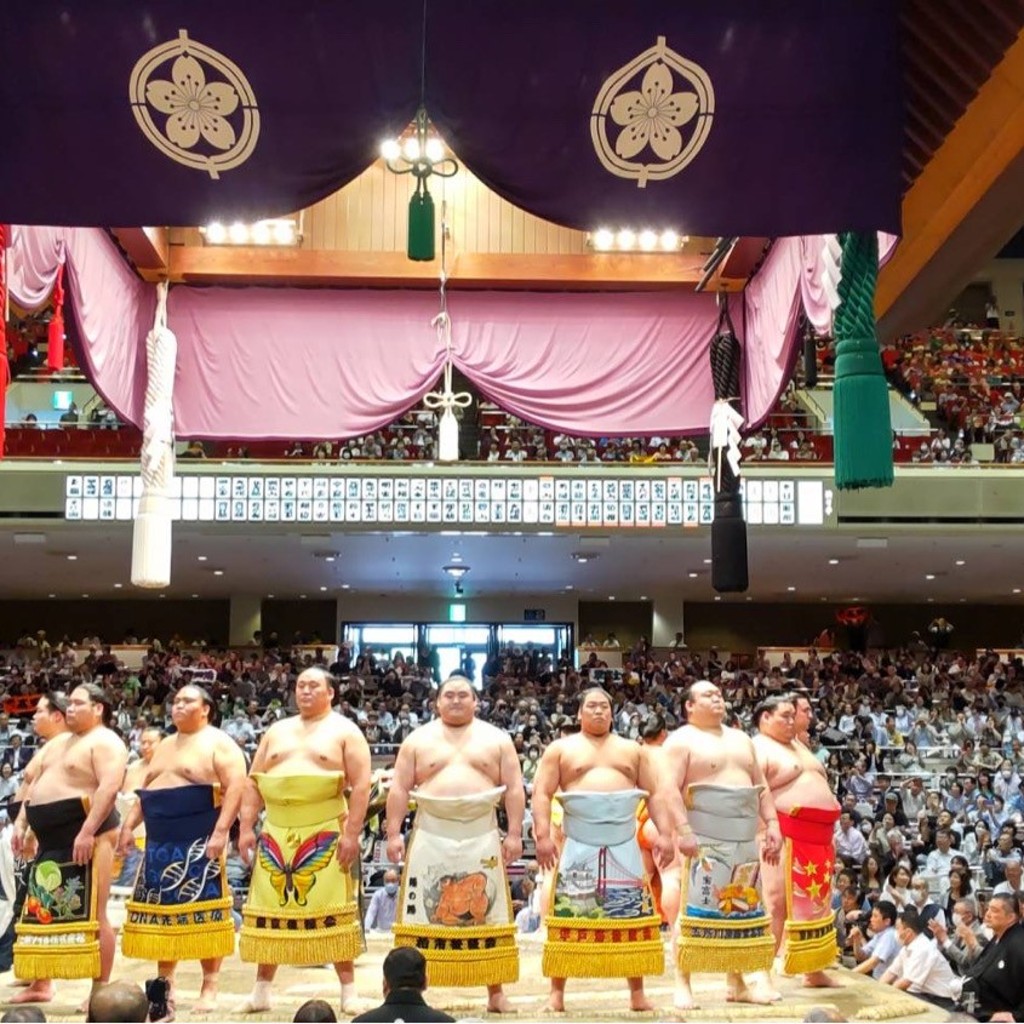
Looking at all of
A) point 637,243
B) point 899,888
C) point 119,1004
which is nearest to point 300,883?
point 119,1004

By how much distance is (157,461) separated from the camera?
4.28 metres

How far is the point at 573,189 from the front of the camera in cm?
249

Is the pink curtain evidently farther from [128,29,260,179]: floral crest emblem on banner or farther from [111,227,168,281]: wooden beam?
[128,29,260,179]: floral crest emblem on banner

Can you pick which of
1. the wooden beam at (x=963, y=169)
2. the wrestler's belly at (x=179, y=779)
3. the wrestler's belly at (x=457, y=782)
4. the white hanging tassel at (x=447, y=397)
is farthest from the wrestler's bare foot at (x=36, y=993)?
the wooden beam at (x=963, y=169)

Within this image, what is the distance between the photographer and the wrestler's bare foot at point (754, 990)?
3535 millimetres

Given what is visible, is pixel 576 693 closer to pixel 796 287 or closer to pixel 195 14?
pixel 796 287

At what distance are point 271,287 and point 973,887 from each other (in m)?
4.61

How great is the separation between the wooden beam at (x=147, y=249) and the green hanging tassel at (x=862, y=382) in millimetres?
2273

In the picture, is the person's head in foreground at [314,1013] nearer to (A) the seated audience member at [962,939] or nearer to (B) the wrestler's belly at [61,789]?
(B) the wrestler's belly at [61,789]

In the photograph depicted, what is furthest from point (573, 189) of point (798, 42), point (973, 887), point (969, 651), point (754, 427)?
point (969, 651)

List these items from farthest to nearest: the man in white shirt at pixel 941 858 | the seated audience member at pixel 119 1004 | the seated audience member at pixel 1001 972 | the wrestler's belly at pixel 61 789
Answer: the man in white shirt at pixel 941 858 < the wrestler's belly at pixel 61 789 < the seated audience member at pixel 1001 972 < the seated audience member at pixel 119 1004

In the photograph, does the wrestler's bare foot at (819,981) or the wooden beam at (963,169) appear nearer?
the wooden beam at (963,169)

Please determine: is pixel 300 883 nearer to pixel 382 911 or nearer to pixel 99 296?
pixel 99 296

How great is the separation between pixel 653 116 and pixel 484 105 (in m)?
0.30
